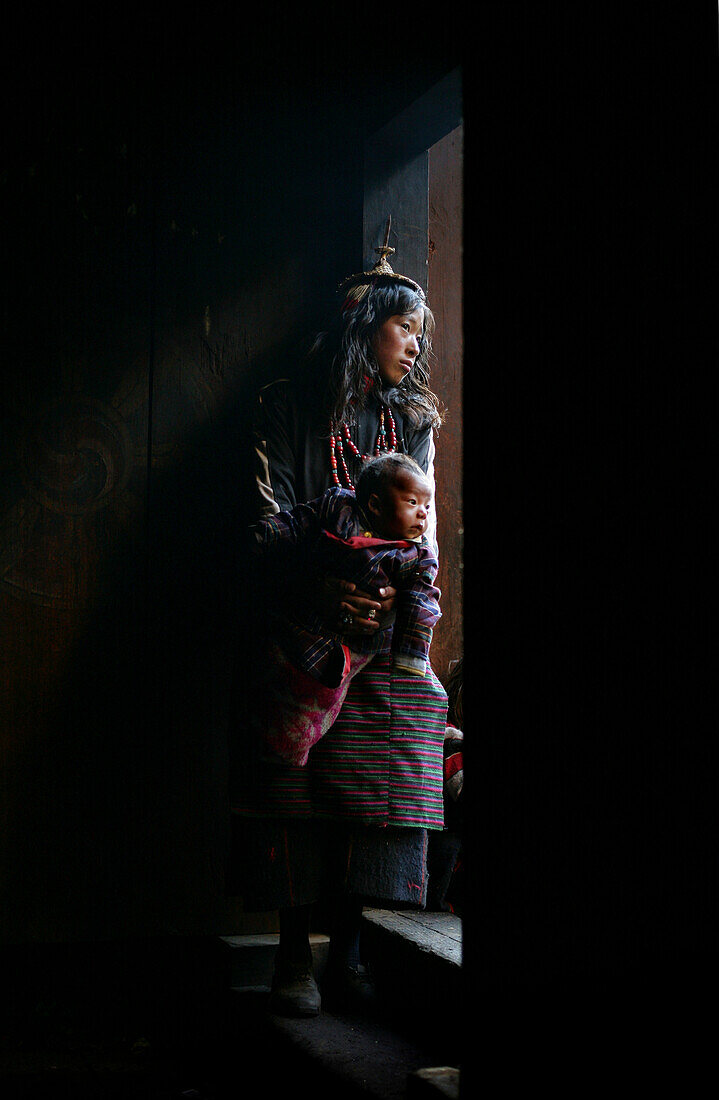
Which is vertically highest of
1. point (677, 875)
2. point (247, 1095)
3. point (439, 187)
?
point (439, 187)

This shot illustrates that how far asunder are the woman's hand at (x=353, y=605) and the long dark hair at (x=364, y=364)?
1.97ft

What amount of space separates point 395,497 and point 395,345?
0.59 metres

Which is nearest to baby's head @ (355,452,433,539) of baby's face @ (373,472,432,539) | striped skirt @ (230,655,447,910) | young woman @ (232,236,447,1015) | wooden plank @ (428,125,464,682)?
baby's face @ (373,472,432,539)

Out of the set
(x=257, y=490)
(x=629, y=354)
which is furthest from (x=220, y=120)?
(x=629, y=354)

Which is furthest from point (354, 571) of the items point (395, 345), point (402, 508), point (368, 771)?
point (395, 345)

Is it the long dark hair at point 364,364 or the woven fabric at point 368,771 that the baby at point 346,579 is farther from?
the long dark hair at point 364,364

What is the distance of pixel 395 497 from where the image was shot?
260 cm

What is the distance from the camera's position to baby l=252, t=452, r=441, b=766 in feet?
8.40

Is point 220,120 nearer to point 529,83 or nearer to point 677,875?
point 529,83

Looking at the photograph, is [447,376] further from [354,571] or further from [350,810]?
→ [350,810]

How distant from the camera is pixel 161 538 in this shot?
3.14 m

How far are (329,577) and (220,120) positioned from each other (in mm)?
1703

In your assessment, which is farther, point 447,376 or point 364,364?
point 447,376

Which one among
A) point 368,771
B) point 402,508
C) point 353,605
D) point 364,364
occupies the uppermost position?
point 364,364
